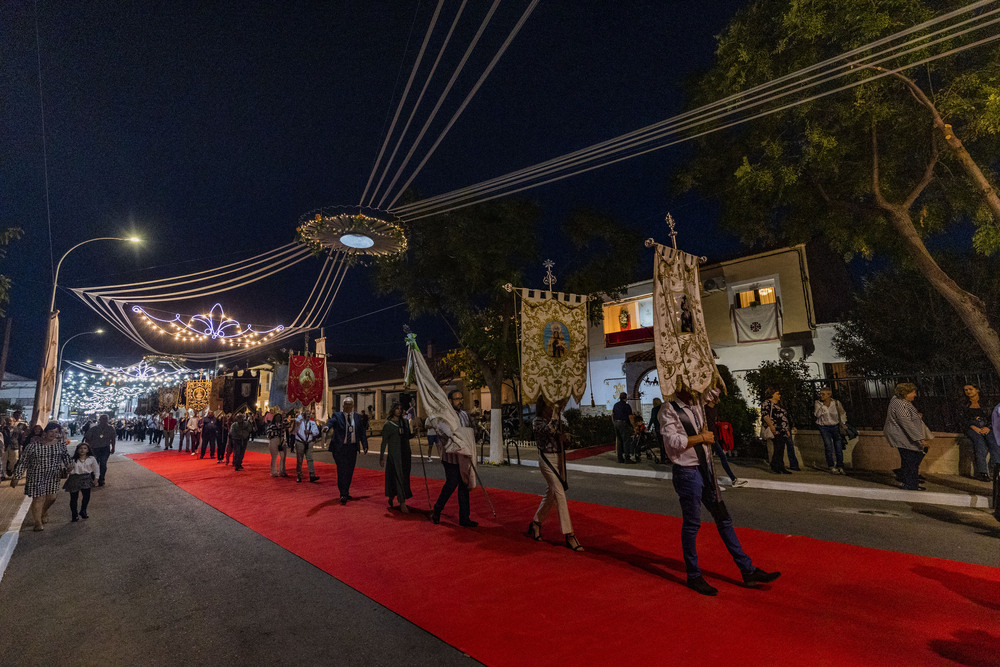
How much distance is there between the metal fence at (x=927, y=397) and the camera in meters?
9.38

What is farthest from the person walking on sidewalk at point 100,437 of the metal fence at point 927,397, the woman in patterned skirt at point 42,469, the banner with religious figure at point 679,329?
the metal fence at point 927,397

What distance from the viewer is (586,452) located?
54.0 feet

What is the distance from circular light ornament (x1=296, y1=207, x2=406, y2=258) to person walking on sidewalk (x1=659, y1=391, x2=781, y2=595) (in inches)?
255

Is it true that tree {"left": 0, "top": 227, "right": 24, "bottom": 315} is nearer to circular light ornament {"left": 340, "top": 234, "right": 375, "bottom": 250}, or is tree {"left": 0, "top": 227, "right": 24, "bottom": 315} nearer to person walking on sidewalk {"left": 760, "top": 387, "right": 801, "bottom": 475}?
circular light ornament {"left": 340, "top": 234, "right": 375, "bottom": 250}

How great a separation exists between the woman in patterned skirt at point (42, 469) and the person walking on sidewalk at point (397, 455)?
5145 mm

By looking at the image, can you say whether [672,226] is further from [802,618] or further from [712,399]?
[802,618]

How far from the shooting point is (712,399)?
522 cm

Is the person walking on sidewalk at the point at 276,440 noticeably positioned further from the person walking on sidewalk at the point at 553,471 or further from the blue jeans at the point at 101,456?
the person walking on sidewalk at the point at 553,471

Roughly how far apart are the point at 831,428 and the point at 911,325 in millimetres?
7376

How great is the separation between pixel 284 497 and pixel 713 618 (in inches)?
334

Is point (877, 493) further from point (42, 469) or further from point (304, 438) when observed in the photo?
point (42, 469)

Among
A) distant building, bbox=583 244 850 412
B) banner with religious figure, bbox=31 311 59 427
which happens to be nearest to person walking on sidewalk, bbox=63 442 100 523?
banner with religious figure, bbox=31 311 59 427

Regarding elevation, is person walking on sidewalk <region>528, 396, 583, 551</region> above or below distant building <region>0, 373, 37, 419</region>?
below

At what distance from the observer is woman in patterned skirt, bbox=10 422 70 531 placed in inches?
285
